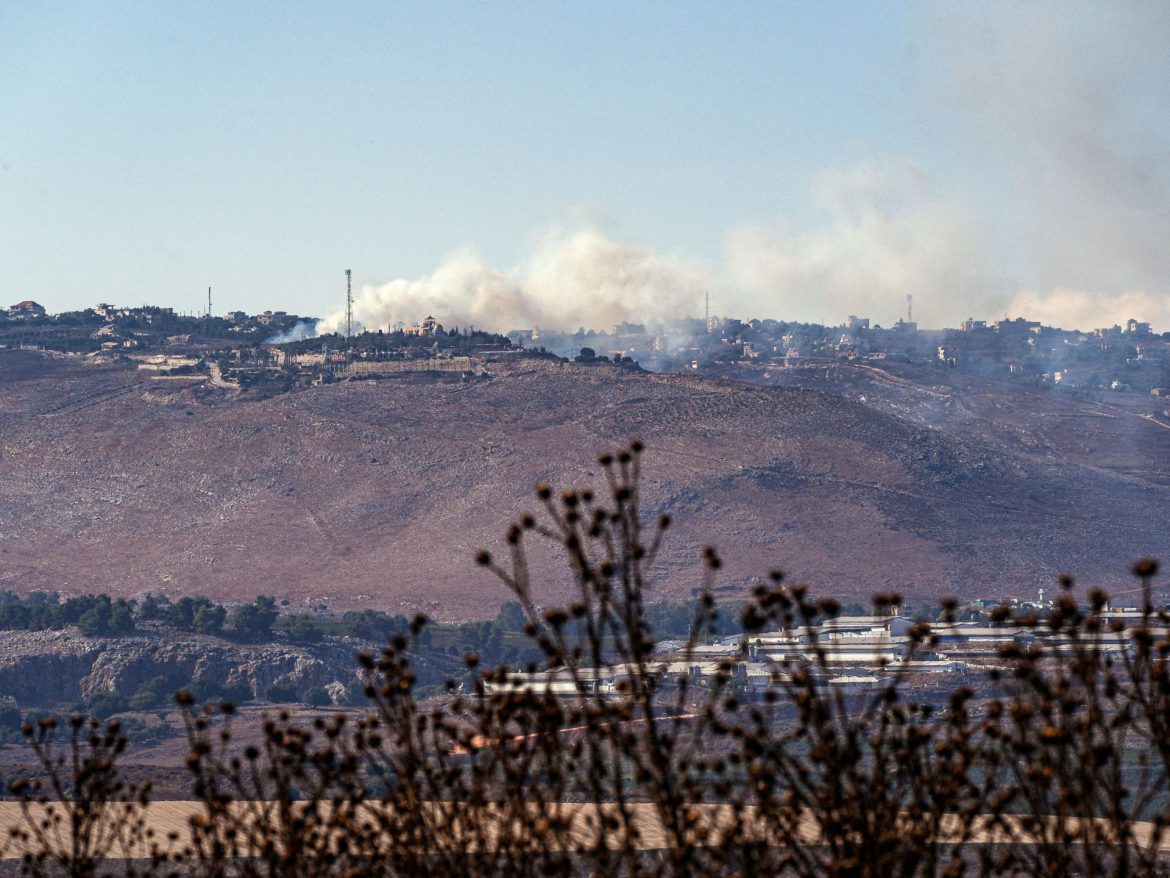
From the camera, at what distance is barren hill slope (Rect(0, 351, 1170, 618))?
12231 cm

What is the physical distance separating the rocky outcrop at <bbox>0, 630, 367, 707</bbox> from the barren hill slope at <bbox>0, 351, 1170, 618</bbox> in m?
18.4

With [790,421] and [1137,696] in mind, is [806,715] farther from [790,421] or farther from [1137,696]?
[790,421]

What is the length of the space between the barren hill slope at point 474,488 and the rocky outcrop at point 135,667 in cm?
1839

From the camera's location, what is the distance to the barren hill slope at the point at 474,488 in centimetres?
12231

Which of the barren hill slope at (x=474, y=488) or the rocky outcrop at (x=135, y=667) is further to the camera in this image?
the barren hill slope at (x=474, y=488)

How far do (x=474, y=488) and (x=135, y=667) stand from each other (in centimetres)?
4262

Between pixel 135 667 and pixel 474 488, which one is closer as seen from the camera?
pixel 135 667

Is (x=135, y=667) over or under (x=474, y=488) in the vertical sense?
under

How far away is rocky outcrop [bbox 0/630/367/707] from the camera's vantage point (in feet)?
309

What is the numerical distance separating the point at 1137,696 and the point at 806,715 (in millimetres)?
1580

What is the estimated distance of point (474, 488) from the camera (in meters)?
134

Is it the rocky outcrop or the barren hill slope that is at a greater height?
the barren hill slope

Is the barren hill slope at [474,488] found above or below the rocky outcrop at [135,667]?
above

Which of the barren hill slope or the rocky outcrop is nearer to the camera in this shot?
the rocky outcrop
